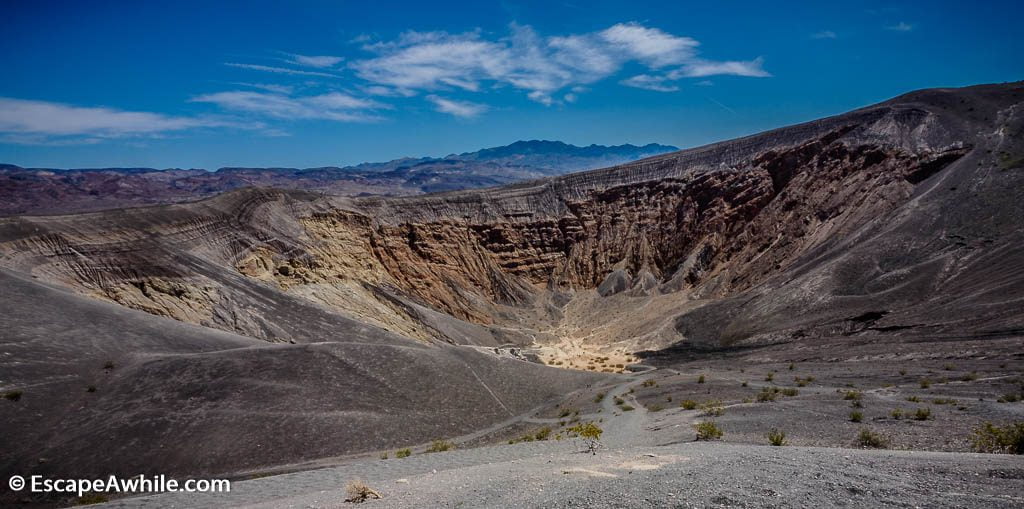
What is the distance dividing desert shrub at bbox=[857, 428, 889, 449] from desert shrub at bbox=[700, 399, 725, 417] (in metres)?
5.66

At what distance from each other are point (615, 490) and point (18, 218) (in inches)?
1443

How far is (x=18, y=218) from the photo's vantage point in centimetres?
3047

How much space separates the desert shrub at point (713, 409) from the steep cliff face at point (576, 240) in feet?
66.0

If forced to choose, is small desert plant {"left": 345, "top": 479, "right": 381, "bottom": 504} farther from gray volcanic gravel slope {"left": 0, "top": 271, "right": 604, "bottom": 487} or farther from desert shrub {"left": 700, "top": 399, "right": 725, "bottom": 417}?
desert shrub {"left": 700, "top": 399, "right": 725, "bottom": 417}

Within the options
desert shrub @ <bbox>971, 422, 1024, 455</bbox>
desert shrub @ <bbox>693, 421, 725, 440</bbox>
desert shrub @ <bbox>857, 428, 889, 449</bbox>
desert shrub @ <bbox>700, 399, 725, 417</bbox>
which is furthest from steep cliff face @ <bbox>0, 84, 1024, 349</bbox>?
desert shrub @ <bbox>971, 422, 1024, 455</bbox>

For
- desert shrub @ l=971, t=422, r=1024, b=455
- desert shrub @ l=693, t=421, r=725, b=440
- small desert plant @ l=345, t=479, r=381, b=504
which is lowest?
desert shrub @ l=693, t=421, r=725, b=440

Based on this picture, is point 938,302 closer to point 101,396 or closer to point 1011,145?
point 1011,145

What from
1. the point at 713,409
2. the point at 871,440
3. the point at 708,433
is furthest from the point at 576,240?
the point at 871,440

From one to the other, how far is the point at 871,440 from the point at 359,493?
1070 centimetres

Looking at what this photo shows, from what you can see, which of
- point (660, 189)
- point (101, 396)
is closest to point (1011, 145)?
point (660, 189)

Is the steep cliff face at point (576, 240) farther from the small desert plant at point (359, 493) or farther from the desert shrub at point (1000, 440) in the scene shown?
the desert shrub at point (1000, 440)

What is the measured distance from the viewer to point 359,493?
9766mm

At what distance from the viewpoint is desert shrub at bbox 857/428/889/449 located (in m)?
11.8

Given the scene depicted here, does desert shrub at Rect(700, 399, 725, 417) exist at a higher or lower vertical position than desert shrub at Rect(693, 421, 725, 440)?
lower
